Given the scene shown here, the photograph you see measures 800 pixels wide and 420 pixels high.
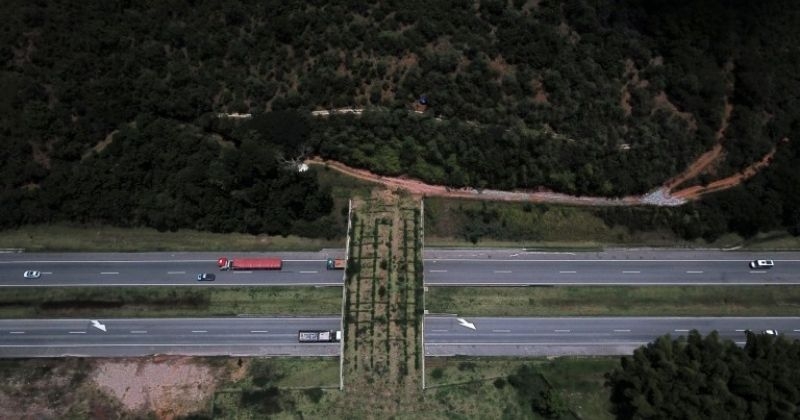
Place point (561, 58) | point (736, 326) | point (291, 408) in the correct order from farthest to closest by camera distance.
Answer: point (561, 58)
point (736, 326)
point (291, 408)

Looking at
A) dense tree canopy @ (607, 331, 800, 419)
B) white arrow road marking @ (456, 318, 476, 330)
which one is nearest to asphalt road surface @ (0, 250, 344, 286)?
white arrow road marking @ (456, 318, 476, 330)

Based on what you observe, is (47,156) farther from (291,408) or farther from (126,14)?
(291,408)

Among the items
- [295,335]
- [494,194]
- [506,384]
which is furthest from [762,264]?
[295,335]

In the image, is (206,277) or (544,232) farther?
(544,232)

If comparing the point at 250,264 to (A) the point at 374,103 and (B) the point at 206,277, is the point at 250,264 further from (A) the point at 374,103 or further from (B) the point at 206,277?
(A) the point at 374,103

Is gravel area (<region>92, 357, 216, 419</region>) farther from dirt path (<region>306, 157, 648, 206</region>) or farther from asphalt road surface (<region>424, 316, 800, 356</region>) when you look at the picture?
dirt path (<region>306, 157, 648, 206</region>)

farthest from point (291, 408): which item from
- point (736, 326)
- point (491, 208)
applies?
point (736, 326)

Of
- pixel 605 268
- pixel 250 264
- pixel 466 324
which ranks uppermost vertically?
pixel 605 268
